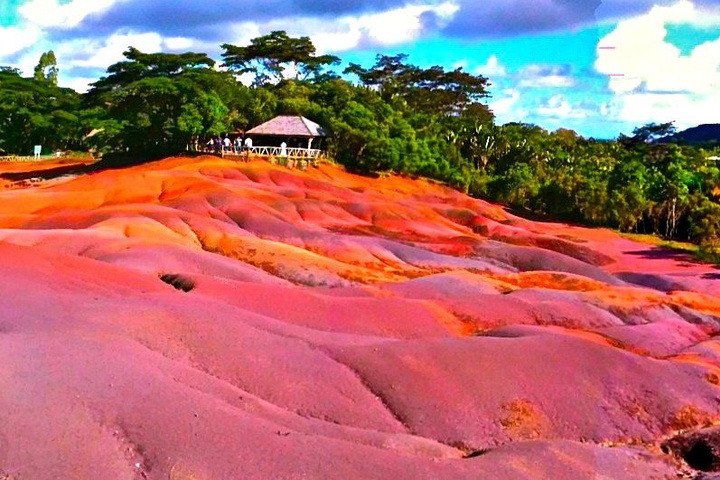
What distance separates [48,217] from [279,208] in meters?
18.8

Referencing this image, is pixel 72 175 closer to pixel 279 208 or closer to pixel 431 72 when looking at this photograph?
pixel 279 208

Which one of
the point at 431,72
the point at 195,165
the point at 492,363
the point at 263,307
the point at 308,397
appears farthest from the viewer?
the point at 431,72

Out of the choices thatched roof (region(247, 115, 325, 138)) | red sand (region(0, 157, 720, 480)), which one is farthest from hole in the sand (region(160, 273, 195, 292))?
thatched roof (region(247, 115, 325, 138))

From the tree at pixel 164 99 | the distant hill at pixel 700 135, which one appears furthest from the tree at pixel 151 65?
the distant hill at pixel 700 135

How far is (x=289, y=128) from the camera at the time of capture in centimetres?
9950

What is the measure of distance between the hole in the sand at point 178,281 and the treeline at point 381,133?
166 ft

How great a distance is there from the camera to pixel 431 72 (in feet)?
475

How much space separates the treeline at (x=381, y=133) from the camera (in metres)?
89.1

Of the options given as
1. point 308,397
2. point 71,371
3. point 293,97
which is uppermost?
point 293,97

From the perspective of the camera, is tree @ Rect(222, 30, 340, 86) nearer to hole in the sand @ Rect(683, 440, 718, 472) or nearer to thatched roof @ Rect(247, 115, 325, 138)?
thatched roof @ Rect(247, 115, 325, 138)

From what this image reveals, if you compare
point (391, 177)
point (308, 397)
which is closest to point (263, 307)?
point (308, 397)

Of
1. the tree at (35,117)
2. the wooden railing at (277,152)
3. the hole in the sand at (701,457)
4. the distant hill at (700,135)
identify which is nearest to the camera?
the hole in the sand at (701,457)

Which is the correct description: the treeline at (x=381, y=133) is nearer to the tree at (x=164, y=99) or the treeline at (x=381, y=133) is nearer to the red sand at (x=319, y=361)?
the tree at (x=164, y=99)

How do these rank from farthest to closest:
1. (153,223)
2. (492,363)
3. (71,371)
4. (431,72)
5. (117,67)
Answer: (431,72), (117,67), (153,223), (492,363), (71,371)
